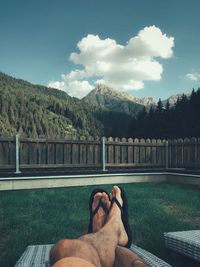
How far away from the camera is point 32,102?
525 feet

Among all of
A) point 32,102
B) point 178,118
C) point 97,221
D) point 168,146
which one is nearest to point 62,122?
point 32,102

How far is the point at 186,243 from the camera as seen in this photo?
4.15 m

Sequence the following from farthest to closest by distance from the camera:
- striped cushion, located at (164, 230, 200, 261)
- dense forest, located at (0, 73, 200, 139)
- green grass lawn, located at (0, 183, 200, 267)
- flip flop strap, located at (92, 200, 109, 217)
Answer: dense forest, located at (0, 73, 200, 139), green grass lawn, located at (0, 183, 200, 267), striped cushion, located at (164, 230, 200, 261), flip flop strap, located at (92, 200, 109, 217)

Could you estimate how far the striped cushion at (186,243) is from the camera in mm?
3998

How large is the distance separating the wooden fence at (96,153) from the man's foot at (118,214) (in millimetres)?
9778

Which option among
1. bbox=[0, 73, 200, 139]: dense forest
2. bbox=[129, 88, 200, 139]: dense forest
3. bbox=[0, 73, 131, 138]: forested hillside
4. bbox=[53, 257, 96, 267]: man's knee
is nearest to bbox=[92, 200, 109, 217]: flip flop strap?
bbox=[53, 257, 96, 267]: man's knee

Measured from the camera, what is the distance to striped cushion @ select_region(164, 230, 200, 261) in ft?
13.1

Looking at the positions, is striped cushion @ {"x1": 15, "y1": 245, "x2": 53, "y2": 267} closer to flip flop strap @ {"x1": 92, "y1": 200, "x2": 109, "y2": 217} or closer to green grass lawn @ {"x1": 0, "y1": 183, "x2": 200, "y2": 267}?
flip flop strap @ {"x1": 92, "y1": 200, "x2": 109, "y2": 217}

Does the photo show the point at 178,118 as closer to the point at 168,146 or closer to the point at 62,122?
the point at 168,146

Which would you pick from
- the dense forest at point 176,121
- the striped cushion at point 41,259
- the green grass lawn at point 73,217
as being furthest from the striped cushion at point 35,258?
the dense forest at point 176,121

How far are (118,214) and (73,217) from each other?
4.21 m

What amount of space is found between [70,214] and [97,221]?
4.47 m

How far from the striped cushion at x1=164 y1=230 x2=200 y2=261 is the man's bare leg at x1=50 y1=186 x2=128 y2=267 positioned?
45.8 inches

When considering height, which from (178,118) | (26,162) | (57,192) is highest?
(178,118)
